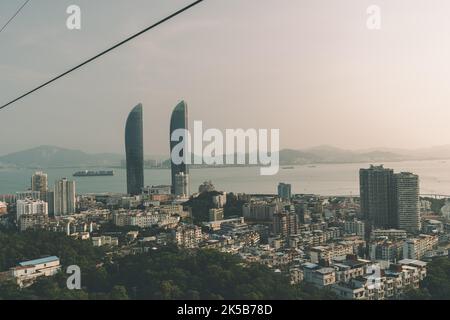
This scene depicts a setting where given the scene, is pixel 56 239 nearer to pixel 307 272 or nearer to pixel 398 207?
pixel 307 272

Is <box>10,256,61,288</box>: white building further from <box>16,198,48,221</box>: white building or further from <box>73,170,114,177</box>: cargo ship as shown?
<box>73,170,114,177</box>: cargo ship

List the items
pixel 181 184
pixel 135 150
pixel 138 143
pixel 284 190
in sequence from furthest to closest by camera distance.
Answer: pixel 138 143 → pixel 135 150 → pixel 181 184 → pixel 284 190

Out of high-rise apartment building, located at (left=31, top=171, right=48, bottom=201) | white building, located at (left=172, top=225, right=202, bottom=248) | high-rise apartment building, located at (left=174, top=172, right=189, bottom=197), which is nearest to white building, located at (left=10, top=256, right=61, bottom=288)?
white building, located at (left=172, top=225, right=202, bottom=248)

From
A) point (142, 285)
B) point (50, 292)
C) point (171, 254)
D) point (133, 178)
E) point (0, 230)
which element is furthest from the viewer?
point (133, 178)

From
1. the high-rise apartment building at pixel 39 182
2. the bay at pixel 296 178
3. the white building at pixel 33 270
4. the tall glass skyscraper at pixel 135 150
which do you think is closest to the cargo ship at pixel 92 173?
the bay at pixel 296 178

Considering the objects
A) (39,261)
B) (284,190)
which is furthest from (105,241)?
(284,190)

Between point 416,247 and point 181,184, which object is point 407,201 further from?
point 181,184

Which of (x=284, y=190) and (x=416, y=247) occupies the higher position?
(x=284, y=190)

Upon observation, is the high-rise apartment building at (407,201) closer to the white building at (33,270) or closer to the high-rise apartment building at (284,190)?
the high-rise apartment building at (284,190)
